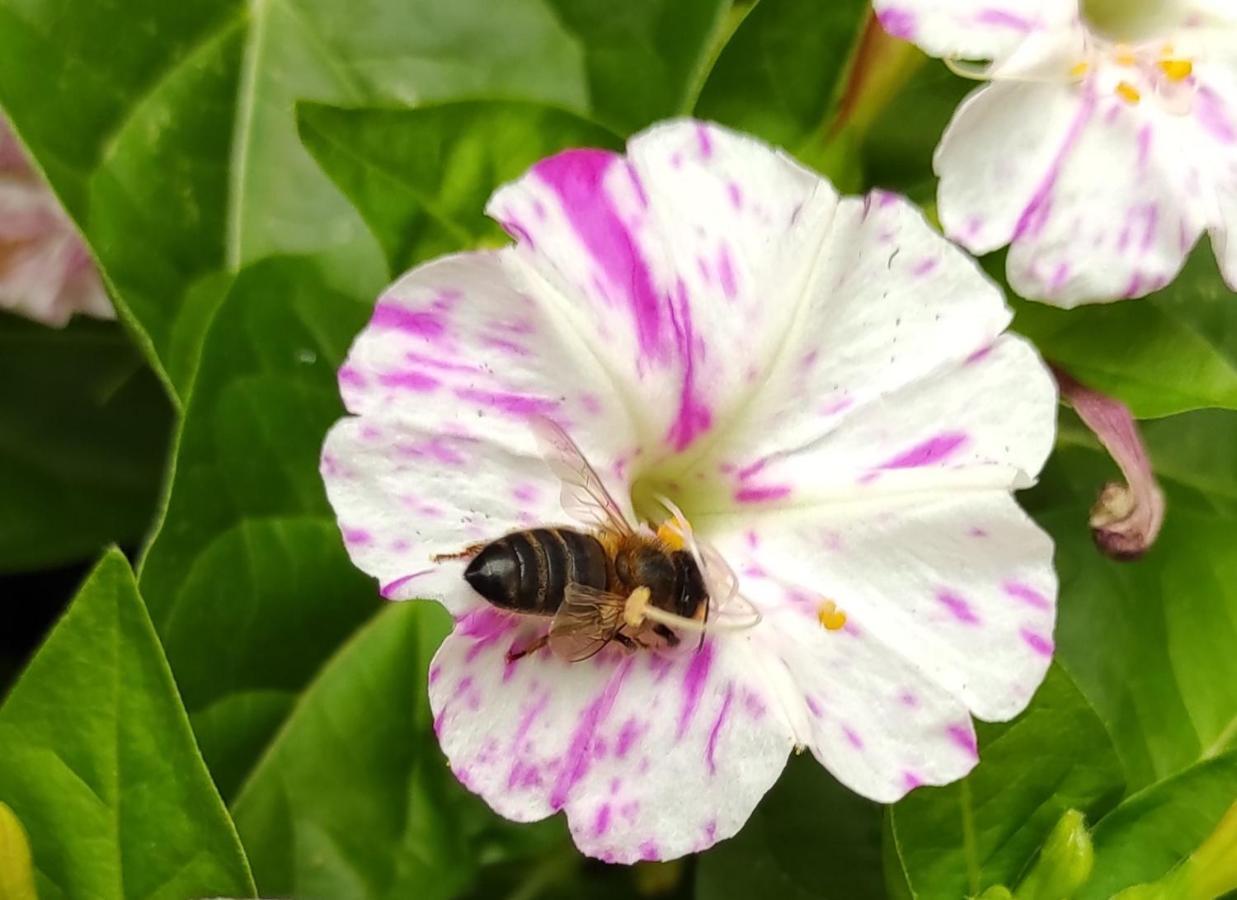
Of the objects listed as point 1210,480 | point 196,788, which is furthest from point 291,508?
point 1210,480

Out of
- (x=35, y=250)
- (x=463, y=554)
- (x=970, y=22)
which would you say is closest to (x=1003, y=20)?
(x=970, y=22)

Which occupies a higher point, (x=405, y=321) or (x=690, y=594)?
(x=405, y=321)

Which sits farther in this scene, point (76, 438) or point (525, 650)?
point (76, 438)

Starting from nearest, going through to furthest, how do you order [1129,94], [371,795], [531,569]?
[531,569], [1129,94], [371,795]

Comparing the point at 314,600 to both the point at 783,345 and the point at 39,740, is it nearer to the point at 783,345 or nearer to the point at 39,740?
the point at 39,740

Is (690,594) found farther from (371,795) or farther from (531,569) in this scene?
(371,795)

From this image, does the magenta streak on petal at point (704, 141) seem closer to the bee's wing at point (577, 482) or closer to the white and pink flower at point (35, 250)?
the bee's wing at point (577, 482)

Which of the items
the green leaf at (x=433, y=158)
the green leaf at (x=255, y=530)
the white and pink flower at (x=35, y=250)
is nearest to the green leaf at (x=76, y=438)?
the white and pink flower at (x=35, y=250)
